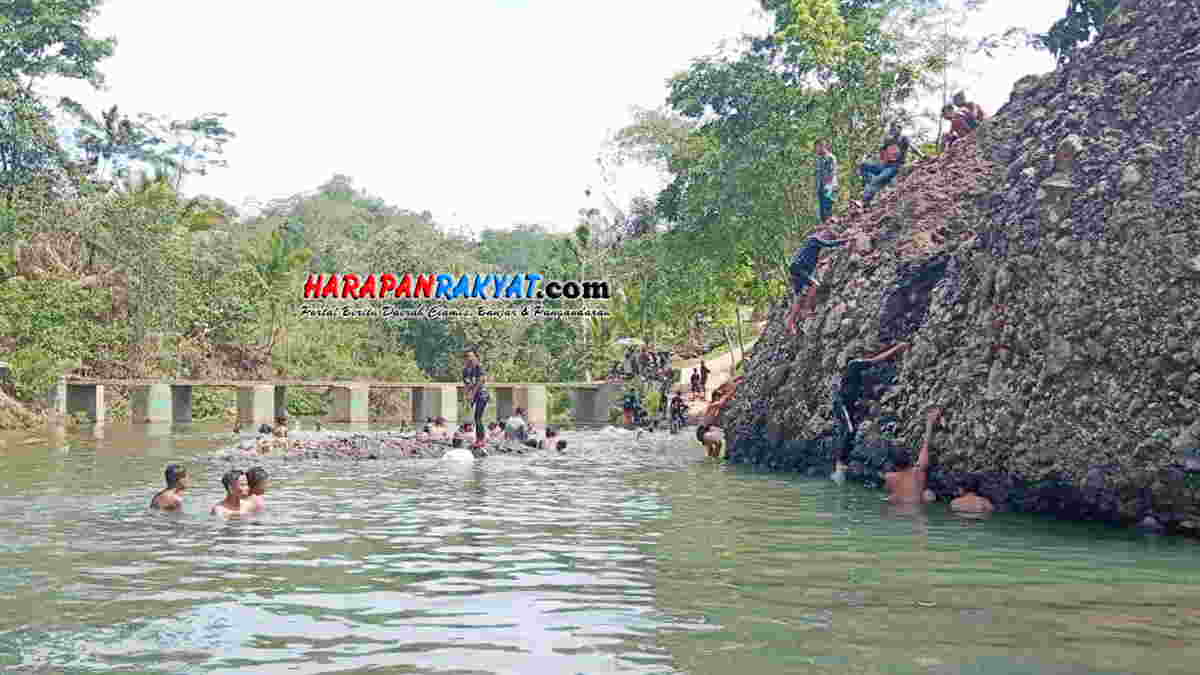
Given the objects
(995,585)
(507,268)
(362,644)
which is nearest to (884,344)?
(995,585)

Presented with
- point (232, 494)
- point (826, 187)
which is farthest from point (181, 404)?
point (232, 494)

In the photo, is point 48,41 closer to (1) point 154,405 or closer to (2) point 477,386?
(1) point 154,405

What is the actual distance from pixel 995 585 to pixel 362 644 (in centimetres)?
433

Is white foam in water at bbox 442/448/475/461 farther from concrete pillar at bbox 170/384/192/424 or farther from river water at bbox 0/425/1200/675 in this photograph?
concrete pillar at bbox 170/384/192/424

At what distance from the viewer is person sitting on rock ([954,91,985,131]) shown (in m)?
22.4

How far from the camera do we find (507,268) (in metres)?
91.5

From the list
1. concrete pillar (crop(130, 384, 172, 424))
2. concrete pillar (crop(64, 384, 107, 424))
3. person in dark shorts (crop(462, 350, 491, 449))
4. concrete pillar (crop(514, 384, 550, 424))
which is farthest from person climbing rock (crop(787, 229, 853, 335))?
concrete pillar (crop(64, 384, 107, 424))

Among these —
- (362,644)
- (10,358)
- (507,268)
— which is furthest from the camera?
(507,268)

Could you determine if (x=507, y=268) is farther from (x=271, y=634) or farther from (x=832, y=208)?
(x=271, y=634)

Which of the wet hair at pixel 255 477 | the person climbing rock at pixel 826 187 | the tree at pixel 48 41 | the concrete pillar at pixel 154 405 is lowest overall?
the wet hair at pixel 255 477

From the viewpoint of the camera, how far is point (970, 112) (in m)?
22.5

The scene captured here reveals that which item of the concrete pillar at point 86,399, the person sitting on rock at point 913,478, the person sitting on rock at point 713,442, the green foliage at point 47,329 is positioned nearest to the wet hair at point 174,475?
the person sitting on rock at point 913,478

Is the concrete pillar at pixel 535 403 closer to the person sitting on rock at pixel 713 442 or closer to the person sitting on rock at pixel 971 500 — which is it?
the person sitting on rock at pixel 713 442

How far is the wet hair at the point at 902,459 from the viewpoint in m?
14.3
